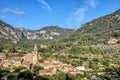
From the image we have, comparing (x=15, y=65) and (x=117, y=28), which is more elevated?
(x=117, y=28)

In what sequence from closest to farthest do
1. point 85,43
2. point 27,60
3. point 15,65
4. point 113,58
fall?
point 15,65 → point 27,60 → point 113,58 → point 85,43

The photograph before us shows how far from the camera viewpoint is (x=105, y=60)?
105m

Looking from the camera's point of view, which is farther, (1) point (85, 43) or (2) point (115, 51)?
(1) point (85, 43)

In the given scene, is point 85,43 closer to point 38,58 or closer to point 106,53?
point 106,53

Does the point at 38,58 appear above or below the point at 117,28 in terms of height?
below

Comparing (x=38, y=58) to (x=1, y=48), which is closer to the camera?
(x=38, y=58)

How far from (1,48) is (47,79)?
6175 centimetres

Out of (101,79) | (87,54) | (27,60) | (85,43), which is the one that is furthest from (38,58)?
(85,43)

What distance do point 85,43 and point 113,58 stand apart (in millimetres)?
38827

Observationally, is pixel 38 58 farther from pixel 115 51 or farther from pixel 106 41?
pixel 106 41

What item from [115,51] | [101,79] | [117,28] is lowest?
[101,79]

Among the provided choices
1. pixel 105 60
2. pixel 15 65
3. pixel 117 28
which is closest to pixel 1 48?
pixel 15 65

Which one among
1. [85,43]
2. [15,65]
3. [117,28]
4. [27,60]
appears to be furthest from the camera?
[117,28]

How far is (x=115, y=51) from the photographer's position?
126500mm
